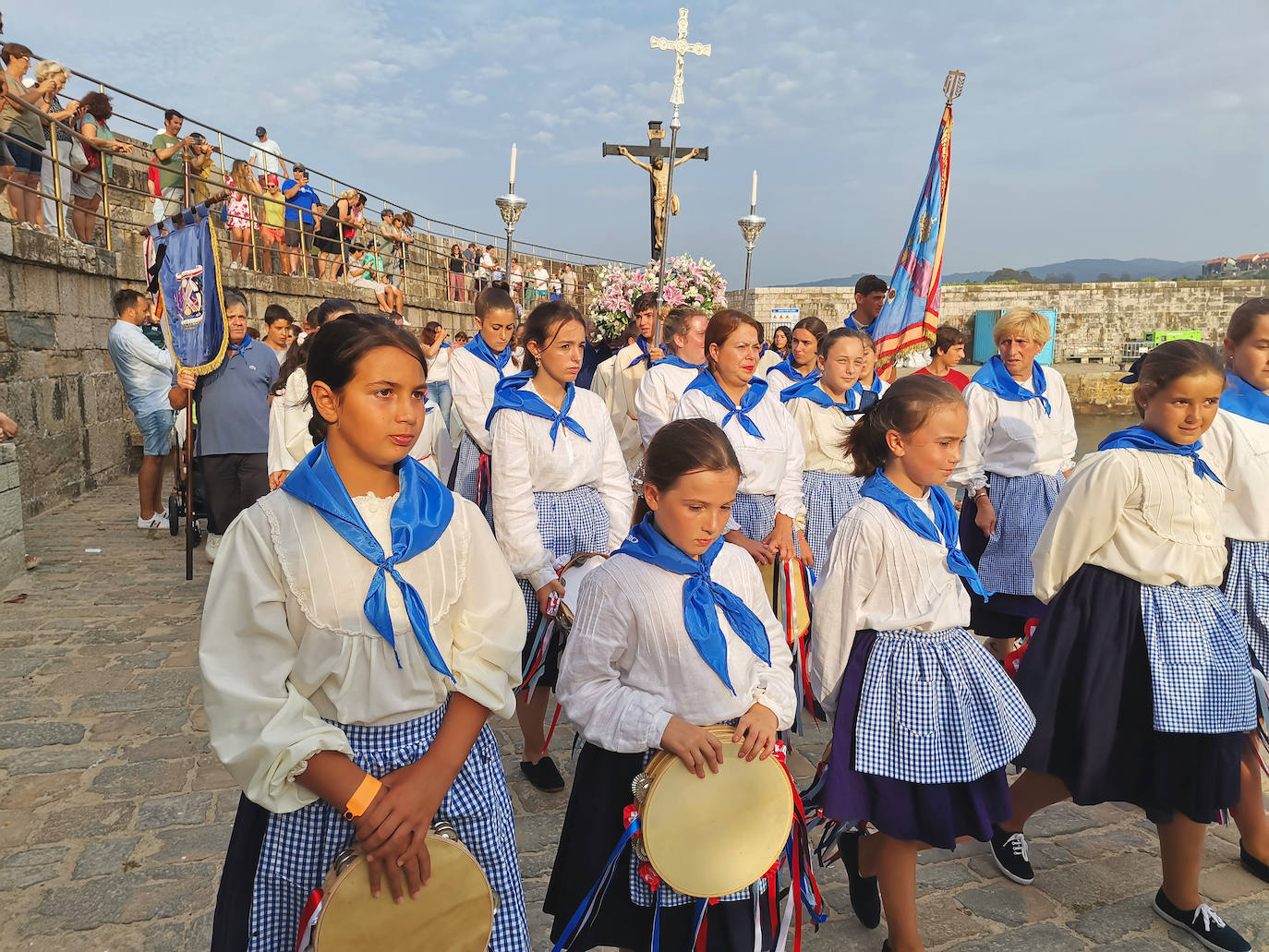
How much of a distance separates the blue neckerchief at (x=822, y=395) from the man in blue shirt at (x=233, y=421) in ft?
13.1

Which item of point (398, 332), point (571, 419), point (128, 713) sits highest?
point (398, 332)

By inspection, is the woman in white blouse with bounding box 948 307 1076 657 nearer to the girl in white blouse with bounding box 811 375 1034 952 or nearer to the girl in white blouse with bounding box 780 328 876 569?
the girl in white blouse with bounding box 780 328 876 569

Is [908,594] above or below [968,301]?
below

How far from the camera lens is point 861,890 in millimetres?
2850

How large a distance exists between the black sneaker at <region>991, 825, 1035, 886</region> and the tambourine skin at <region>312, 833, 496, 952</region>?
213 centimetres

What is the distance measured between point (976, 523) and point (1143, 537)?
2.15m

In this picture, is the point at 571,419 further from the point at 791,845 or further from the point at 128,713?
the point at 128,713

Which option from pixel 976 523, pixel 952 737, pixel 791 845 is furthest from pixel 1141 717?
pixel 976 523

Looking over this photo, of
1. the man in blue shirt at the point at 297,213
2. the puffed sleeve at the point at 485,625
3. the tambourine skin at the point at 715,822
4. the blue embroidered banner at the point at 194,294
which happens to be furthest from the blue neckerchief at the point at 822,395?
the man in blue shirt at the point at 297,213

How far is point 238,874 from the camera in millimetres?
1845

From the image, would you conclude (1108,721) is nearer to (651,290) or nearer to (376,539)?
(376,539)

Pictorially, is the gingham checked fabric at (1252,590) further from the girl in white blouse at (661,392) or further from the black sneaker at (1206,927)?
the girl in white blouse at (661,392)

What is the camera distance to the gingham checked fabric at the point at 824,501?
484 cm

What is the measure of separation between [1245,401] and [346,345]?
3.41 meters
